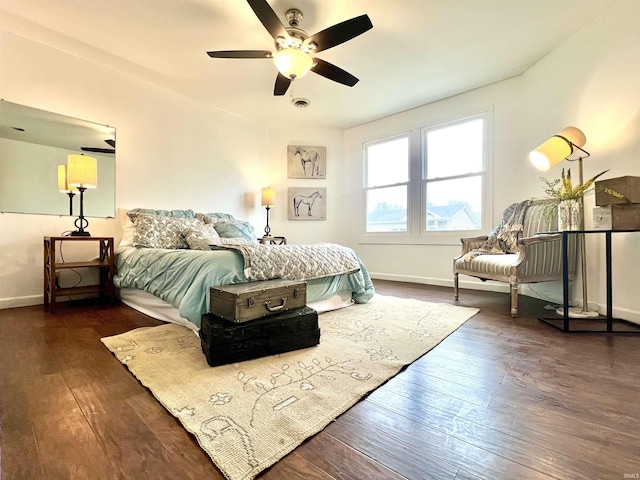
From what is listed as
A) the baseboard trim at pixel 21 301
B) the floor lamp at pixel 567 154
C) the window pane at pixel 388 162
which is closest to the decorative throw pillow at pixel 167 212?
the baseboard trim at pixel 21 301

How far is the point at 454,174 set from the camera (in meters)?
4.02

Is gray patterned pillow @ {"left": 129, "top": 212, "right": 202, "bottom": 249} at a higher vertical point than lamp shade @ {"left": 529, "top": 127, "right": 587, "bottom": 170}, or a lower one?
lower

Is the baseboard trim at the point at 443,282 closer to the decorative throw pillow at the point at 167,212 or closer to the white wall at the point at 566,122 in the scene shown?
the white wall at the point at 566,122

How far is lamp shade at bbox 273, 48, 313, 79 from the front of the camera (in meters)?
2.19

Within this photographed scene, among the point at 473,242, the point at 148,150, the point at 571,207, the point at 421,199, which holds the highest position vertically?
the point at 148,150

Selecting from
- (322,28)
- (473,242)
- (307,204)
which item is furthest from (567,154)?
(307,204)

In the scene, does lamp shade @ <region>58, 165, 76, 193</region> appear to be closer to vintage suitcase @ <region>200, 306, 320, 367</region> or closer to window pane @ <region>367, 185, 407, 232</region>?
vintage suitcase @ <region>200, 306, 320, 367</region>

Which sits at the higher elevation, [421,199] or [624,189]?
[421,199]

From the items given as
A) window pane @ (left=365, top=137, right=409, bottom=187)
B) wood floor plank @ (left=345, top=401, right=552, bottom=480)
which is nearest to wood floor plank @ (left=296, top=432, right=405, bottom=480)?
wood floor plank @ (left=345, top=401, right=552, bottom=480)

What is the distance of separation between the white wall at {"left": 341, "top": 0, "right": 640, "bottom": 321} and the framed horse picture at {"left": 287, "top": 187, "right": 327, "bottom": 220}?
4.24 feet

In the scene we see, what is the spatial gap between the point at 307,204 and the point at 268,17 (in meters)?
3.25

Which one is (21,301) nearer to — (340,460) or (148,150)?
(148,150)

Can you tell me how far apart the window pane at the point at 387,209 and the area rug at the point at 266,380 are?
254 cm

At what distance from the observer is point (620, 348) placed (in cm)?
173
